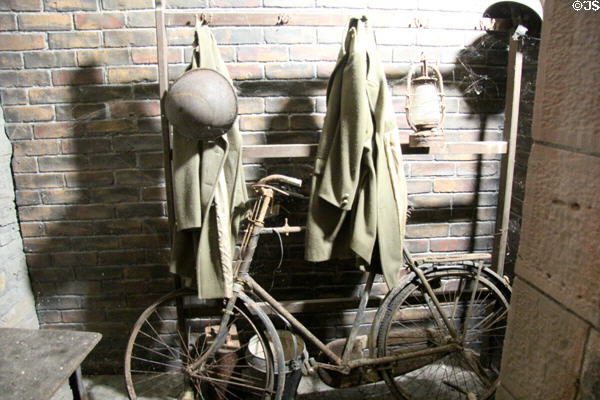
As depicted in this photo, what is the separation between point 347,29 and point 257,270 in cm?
133

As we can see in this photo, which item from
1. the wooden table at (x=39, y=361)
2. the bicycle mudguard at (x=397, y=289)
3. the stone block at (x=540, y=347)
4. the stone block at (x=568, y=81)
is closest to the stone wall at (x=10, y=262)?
the wooden table at (x=39, y=361)

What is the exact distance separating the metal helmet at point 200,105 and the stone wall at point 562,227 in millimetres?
1138

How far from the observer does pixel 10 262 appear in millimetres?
Result: 2303

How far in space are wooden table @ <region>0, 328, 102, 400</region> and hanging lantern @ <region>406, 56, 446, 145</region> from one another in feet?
5.36

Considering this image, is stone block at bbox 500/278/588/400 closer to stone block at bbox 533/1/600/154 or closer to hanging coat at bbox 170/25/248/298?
stone block at bbox 533/1/600/154

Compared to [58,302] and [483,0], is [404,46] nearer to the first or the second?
[483,0]

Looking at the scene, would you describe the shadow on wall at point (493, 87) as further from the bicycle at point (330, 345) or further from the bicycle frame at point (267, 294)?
the bicycle frame at point (267, 294)

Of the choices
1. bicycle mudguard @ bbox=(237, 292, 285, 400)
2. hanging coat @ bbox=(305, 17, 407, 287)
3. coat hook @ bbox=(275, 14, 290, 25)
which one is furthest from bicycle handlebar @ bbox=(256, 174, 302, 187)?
coat hook @ bbox=(275, 14, 290, 25)

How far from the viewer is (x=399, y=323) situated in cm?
258

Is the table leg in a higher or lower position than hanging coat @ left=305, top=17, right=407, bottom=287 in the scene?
lower

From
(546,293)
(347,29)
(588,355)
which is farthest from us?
(347,29)

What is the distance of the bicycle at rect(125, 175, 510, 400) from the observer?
6.88ft

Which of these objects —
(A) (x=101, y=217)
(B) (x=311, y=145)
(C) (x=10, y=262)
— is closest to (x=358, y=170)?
(B) (x=311, y=145)

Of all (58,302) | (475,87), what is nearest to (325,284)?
(475,87)
